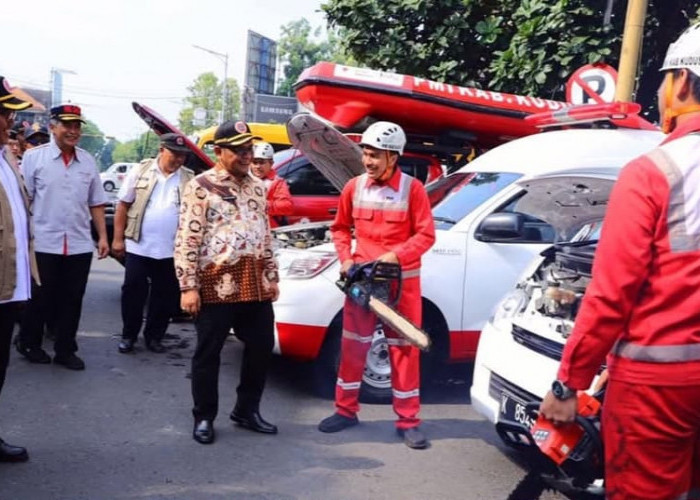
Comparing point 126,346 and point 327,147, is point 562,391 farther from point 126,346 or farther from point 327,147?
point 126,346

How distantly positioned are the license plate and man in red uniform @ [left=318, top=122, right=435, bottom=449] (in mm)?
813

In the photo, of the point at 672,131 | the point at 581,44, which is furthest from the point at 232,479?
the point at 581,44

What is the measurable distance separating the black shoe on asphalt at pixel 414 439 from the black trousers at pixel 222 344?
950 millimetres

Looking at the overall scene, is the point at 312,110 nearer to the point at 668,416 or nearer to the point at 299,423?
the point at 299,423

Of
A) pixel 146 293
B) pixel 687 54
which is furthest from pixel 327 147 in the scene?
pixel 687 54

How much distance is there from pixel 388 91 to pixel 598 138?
251 cm

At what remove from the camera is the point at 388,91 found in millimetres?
7090

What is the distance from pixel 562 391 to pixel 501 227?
2.74 m

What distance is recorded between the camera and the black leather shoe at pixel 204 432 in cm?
429

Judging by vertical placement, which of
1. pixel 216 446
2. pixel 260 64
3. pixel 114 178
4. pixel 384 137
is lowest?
pixel 216 446

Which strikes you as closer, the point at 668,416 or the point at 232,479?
the point at 668,416

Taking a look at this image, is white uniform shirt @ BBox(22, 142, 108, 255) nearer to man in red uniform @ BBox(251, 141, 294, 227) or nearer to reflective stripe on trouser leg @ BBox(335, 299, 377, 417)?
man in red uniform @ BBox(251, 141, 294, 227)

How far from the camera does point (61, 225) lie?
539 centimetres

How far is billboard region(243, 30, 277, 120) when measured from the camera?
51562 mm
